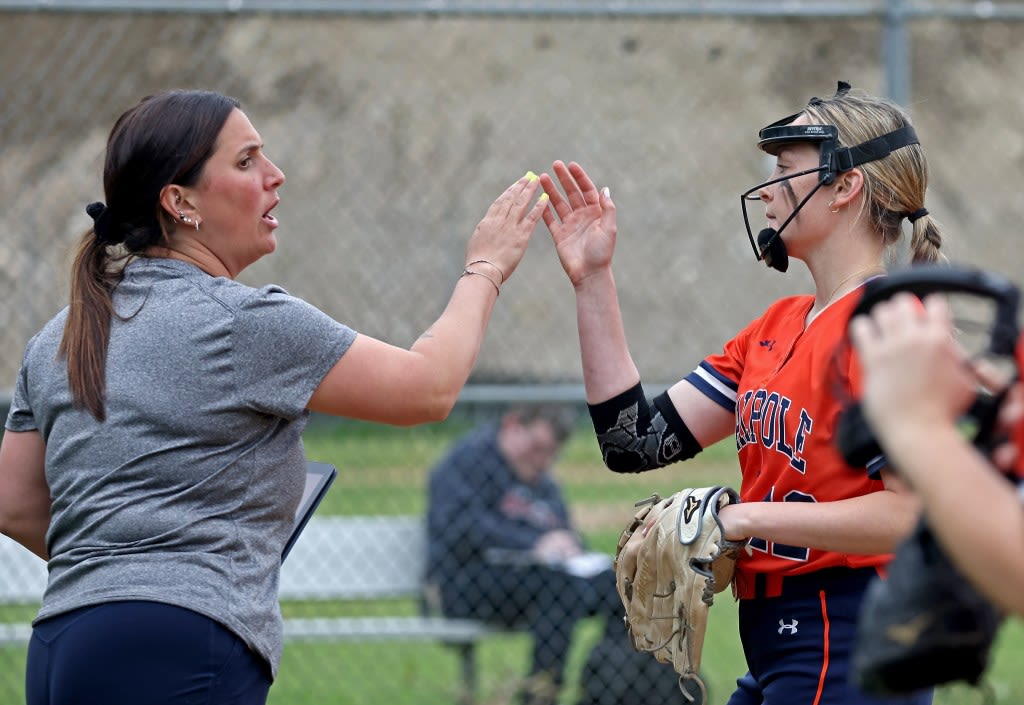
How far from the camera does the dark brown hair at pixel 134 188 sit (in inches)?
92.4

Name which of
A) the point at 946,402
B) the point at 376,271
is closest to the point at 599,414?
the point at 946,402

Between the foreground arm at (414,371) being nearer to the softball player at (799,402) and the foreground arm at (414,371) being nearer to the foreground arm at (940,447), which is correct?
the softball player at (799,402)

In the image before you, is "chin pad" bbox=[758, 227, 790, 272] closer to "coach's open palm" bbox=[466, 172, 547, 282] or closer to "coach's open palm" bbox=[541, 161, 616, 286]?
"coach's open palm" bbox=[541, 161, 616, 286]

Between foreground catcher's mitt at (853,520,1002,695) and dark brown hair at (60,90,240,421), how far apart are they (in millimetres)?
1418

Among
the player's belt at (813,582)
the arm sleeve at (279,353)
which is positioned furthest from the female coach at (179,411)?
the player's belt at (813,582)

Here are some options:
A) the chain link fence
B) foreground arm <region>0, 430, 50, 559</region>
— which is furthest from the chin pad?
the chain link fence

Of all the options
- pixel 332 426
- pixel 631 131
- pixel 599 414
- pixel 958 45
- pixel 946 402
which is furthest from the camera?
pixel 332 426

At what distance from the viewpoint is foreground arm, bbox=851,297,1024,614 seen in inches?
57.1

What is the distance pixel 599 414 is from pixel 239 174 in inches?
37.7

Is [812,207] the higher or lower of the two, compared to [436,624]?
higher

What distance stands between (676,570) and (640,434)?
348 mm

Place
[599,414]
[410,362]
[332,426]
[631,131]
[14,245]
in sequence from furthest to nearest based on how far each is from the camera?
[332,426], [631,131], [14,245], [599,414], [410,362]

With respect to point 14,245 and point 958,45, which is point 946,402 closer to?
point 14,245

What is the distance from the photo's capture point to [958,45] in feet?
18.7
